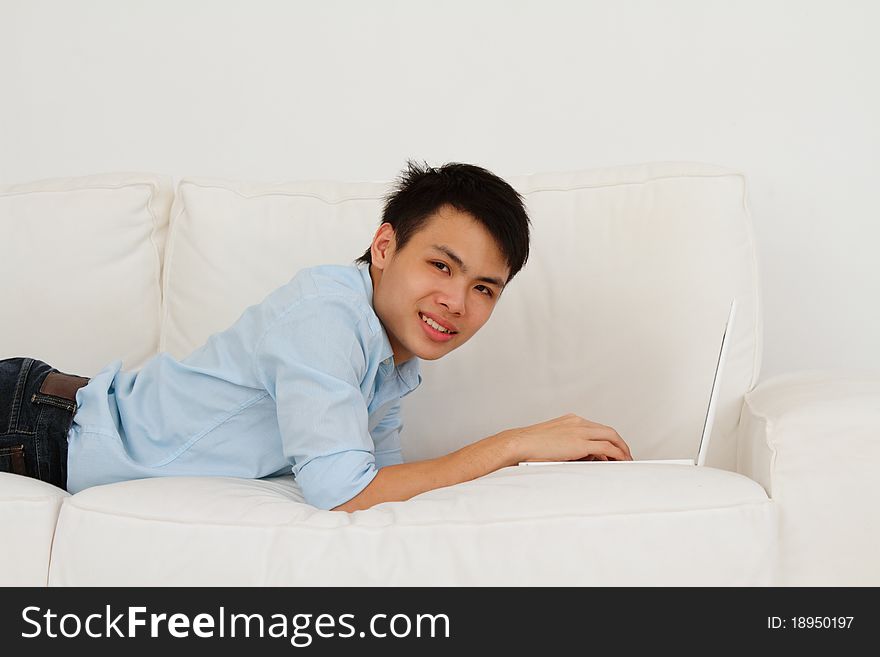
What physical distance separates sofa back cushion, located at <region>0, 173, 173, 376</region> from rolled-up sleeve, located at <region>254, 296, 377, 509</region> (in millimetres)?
639

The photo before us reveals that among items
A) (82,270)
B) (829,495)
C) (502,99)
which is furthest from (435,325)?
(502,99)

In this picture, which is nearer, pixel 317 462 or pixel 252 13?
pixel 317 462

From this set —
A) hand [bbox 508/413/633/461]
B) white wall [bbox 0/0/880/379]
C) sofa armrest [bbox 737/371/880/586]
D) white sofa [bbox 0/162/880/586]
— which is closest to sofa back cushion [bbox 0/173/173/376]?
white sofa [bbox 0/162/880/586]

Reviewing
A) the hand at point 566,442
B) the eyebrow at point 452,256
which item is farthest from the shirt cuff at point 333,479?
the eyebrow at point 452,256

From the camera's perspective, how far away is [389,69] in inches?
96.7

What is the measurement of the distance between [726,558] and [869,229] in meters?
1.39

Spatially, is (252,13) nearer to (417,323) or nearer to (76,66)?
(76,66)

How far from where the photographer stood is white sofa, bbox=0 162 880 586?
1.21 meters

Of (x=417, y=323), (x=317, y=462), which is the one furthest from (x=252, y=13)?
(x=317, y=462)

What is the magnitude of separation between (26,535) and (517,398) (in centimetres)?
91

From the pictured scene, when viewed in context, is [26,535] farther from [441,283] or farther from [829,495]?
[829,495]

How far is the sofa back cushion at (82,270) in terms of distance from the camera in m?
1.96

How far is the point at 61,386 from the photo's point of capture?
5.35 ft
